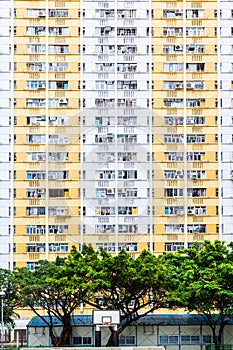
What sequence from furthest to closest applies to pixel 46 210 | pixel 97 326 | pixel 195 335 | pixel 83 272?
pixel 46 210
pixel 195 335
pixel 83 272
pixel 97 326

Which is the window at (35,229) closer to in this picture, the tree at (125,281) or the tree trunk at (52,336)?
the tree trunk at (52,336)

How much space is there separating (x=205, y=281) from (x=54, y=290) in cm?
800

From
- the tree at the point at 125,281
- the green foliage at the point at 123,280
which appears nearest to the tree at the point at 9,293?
the green foliage at the point at 123,280

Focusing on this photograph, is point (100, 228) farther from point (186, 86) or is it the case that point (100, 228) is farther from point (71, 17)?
point (71, 17)

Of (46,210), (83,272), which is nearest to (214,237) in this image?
(46,210)

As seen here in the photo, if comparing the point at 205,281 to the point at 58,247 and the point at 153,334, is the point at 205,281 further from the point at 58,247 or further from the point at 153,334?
the point at 58,247

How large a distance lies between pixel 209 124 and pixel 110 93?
7.26m

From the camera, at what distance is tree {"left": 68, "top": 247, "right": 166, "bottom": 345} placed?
132ft

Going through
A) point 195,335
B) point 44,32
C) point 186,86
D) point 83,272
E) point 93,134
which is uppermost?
point 44,32

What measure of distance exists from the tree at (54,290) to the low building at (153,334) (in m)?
0.86

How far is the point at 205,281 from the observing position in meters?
40.4

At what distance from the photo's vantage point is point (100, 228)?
5359cm

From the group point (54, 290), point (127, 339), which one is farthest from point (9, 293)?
point (127, 339)

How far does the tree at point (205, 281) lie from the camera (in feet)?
133
